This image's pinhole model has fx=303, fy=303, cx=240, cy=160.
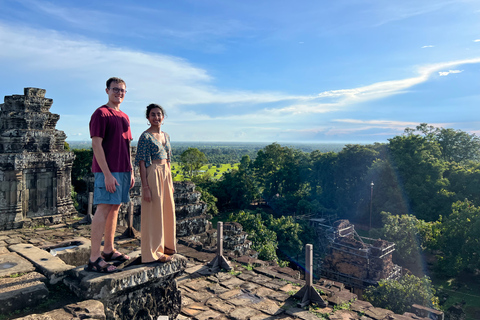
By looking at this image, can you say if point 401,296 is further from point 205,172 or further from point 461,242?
point 205,172

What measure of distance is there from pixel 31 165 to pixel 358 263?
14.2 m

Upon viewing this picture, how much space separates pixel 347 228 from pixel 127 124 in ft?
54.4

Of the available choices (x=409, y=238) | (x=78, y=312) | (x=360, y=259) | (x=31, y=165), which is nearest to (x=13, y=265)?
(x=78, y=312)

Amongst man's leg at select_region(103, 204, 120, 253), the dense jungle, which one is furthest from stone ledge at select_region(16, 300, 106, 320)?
the dense jungle

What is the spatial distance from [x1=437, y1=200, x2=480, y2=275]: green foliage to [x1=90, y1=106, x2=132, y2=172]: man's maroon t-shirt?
1711 cm

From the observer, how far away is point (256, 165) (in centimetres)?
3719

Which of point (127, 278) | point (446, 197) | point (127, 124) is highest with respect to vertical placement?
point (127, 124)

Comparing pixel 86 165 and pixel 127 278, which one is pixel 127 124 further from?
pixel 86 165

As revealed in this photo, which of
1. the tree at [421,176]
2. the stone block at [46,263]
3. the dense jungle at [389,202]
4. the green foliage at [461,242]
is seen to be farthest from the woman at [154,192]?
the tree at [421,176]

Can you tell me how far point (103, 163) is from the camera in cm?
321

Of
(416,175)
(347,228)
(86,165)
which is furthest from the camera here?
(416,175)

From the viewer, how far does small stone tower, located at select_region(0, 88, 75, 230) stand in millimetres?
8117

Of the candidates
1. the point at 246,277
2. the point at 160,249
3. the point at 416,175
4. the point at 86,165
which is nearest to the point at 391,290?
the point at 246,277

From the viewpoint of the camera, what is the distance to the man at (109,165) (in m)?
3.22
